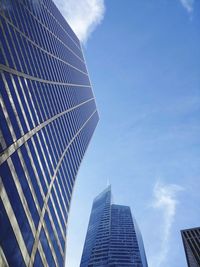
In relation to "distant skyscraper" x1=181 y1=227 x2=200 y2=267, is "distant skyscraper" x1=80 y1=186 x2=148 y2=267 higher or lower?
higher

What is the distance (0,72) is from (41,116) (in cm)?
1925

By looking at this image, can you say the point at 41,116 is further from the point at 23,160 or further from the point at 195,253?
the point at 195,253

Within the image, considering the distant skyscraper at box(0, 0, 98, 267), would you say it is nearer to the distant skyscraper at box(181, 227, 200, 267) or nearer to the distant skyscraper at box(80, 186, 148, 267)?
→ the distant skyscraper at box(181, 227, 200, 267)

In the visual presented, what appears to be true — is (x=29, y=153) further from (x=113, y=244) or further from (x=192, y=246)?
(x=113, y=244)

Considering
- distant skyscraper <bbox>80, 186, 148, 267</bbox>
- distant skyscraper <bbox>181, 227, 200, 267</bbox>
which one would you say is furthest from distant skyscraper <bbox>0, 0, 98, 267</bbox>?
distant skyscraper <bbox>80, 186, 148, 267</bbox>

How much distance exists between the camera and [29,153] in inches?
1553

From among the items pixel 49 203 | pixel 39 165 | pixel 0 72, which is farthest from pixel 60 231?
pixel 0 72

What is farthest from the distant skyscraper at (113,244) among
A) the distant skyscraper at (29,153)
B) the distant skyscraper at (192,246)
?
the distant skyscraper at (29,153)

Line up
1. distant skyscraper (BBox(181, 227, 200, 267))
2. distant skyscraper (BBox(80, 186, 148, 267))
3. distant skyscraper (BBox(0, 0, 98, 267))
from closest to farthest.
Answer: distant skyscraper (BBox(0, 0, 98, 267)) < distant skyscraper (BBox(181, 227, 200, 267)) < distant skyscraper (BBox(80, 186, 148, 267))

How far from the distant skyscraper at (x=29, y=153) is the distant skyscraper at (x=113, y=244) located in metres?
95.8

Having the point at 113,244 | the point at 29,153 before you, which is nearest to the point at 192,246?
the point at 29,153

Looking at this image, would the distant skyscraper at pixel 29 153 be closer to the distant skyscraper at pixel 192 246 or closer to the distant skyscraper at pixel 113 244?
the distant skyscraper at pixel 192 246

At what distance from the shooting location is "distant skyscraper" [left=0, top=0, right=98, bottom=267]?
95.1 feet

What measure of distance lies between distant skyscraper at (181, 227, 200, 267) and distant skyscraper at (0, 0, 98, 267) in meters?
39.7
